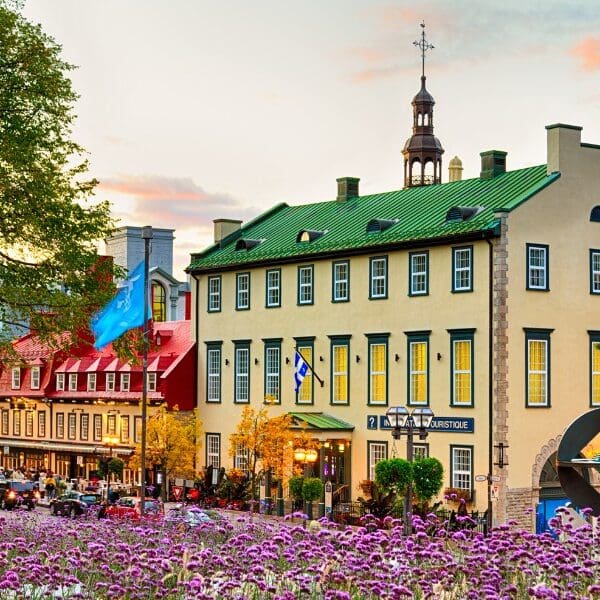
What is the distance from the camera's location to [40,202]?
127 feet

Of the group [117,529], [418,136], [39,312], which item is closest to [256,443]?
[39,312]

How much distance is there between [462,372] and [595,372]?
5.66m

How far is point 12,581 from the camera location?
16.5 metres

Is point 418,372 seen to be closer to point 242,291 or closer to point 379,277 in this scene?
point 379,277

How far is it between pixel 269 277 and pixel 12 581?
52.0 meters

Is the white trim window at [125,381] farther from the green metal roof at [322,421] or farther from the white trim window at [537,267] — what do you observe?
the white trim window at [537,267]

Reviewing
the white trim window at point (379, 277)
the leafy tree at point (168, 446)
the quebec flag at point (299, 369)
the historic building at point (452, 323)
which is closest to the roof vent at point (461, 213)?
the historic building at point (452, 323)

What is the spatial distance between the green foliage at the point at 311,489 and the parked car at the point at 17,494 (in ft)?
46.1

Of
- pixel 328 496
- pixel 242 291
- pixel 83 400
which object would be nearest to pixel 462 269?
pixel 328 496

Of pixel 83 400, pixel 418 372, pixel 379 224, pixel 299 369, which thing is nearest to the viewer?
pixel 418 372

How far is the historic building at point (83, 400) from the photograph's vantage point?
7300 centimetres

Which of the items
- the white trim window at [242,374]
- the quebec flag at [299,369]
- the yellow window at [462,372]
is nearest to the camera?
the yellow window at [462,372]

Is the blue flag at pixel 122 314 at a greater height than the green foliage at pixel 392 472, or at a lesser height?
greater

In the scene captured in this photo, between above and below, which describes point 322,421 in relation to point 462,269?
below
